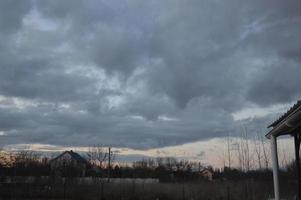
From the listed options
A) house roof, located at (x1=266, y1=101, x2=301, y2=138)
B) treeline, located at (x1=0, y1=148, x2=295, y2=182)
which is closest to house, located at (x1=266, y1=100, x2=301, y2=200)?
house roof, located at (x1=266, y1=101, x2=301, y2=138)

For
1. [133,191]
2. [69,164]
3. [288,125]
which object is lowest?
[133,191]

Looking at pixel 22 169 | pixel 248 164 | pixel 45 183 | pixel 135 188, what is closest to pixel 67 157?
pixel 22 169

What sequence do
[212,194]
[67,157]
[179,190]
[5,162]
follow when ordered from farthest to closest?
[67,157]
[5,162]
[179,190]
[212,194]

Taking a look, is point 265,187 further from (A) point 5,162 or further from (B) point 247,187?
(A) point 5,162

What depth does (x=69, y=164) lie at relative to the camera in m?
56.0

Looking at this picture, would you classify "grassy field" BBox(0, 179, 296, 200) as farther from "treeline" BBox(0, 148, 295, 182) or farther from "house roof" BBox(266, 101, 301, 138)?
"house roof" BBox(266, 101, 301, 138)

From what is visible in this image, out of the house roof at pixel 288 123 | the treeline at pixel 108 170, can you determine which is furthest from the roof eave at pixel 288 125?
the treeline at pixel 108 170

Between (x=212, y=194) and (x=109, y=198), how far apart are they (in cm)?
Result: 836

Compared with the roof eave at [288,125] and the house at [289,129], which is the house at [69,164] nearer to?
the house at [289,129]

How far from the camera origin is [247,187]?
34406 millimetres

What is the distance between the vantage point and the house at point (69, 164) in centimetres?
4937

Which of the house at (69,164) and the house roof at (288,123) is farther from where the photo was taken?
the house at (69,164)

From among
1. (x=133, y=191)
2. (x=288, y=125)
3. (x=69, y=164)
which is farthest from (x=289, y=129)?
(x=69, y=164)

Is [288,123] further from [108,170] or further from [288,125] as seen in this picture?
[108,170]
